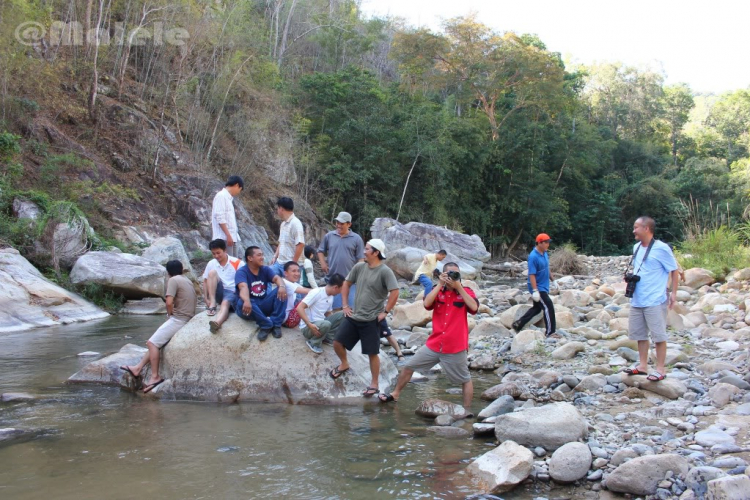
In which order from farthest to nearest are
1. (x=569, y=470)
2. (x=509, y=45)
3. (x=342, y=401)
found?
(x=509, y=45)
(x=342, y=401)
(x=569, y=470)

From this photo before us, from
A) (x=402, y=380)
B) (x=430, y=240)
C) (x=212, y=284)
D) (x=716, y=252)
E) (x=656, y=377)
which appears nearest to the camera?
(x=656, y=377)

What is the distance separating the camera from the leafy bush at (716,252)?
39.5 ft

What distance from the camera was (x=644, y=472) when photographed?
358cm

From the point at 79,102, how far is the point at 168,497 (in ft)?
57.2

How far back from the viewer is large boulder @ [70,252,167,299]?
1180 cm

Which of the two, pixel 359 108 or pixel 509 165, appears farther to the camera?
pixel 509 165

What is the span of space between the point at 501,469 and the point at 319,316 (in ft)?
9.20

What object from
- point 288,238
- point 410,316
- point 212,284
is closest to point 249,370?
point 212,284

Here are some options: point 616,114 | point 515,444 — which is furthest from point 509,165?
point 515,444

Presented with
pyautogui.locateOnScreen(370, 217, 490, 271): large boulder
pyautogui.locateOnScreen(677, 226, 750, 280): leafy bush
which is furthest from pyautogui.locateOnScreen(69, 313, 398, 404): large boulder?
pyautogui.locateOnScreen(370, 217, 490, 271): large boulder

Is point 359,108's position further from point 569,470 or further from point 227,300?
point 569,470

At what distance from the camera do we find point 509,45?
31.7 m

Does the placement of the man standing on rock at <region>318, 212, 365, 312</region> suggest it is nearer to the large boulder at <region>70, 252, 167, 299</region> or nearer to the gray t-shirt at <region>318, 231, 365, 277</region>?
the gray t-shirt at <region>318, 231, 365, 277</region>

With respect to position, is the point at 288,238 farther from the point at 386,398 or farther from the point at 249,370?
the point at 386,398
